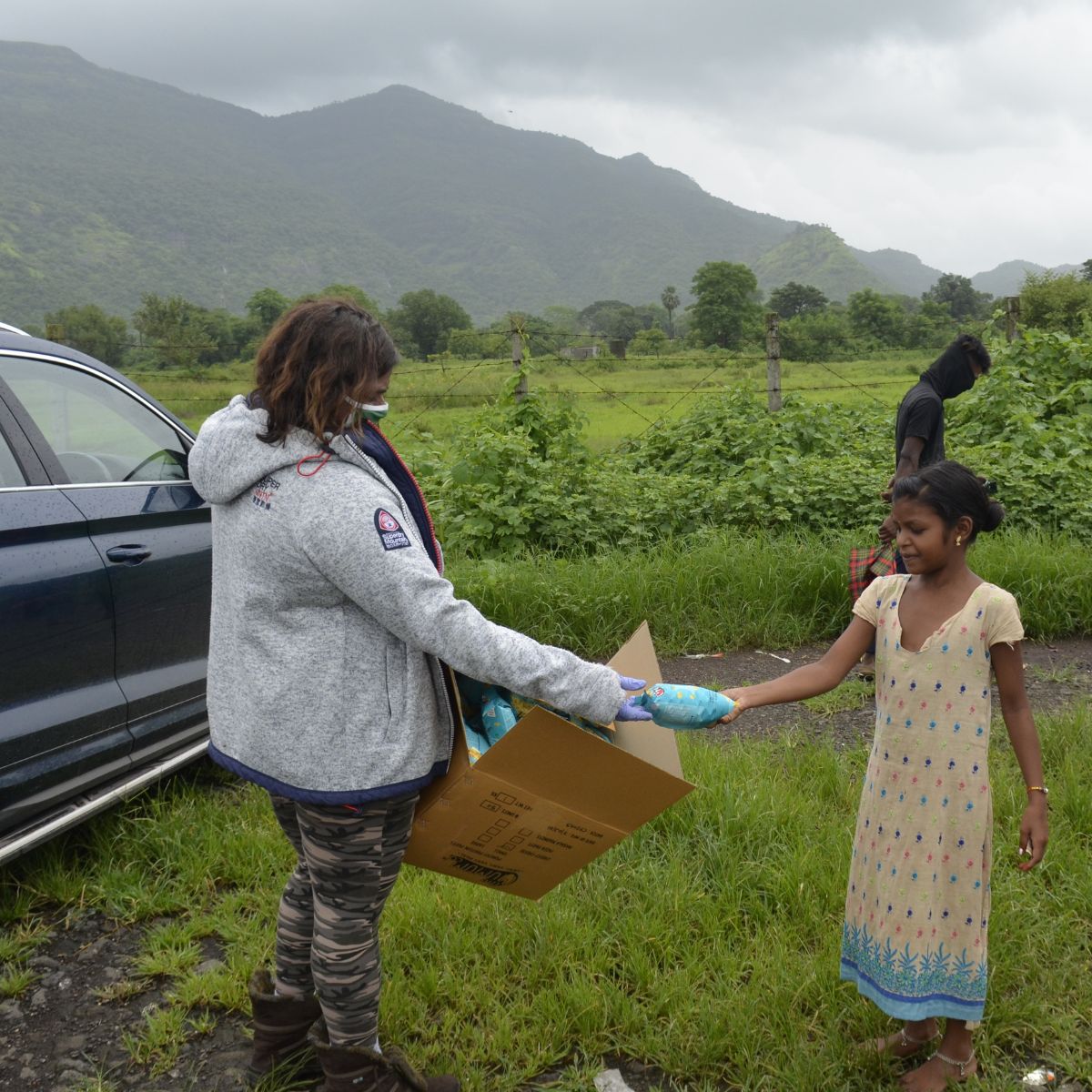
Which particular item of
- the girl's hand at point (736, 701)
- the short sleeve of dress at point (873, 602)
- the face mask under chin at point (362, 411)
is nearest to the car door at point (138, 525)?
the face mask under chin at point (362, 411)

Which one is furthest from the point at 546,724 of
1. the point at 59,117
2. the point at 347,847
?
the point at 59,117

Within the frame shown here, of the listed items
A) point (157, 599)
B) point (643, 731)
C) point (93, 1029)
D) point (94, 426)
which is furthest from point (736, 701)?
point (94, 426)

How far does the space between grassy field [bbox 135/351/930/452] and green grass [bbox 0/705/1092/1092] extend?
13.8m

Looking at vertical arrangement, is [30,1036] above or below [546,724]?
below

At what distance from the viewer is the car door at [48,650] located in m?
3.03

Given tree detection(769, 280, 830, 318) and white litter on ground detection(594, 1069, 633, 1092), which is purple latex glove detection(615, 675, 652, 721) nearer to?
white litter on ground detection(594, 1069, 633, 1092)

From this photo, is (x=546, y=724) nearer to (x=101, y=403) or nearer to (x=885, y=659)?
(x=885, y=659)

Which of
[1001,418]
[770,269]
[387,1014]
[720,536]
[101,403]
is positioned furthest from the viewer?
[770,269]

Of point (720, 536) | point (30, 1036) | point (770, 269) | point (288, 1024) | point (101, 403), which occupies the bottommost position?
point (30, 1036)

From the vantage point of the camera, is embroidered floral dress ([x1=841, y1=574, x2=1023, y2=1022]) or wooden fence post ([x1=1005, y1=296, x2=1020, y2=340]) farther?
wooden fence post ([x1=1005, y1=296, x2=1020, y2=340])

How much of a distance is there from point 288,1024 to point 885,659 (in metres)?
1.72

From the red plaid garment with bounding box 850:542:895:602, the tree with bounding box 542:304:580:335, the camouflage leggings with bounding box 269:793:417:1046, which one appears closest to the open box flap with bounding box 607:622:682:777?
the camouflage leggings with bounding box 269:793:417:1046

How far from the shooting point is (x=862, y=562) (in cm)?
572

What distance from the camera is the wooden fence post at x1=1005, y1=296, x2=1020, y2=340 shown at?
12359 mm
